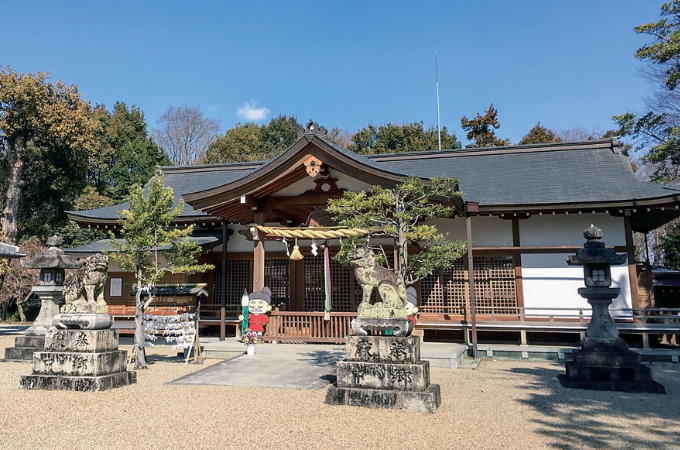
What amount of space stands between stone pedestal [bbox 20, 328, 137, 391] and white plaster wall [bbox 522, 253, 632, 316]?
10.2 m

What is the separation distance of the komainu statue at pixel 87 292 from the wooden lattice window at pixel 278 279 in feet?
21.3

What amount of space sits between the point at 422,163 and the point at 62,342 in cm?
1288

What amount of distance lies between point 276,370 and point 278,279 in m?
5.49

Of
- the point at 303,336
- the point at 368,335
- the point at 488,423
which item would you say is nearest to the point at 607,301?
the point at 488,423

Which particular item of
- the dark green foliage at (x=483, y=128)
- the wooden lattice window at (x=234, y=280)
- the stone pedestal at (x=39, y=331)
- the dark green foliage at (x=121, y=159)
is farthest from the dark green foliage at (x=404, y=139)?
the stone pedestal at (x=39, y=331)

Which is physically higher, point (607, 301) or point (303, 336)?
point (607, 301)

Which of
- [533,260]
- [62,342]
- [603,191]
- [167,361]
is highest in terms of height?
[603,191]

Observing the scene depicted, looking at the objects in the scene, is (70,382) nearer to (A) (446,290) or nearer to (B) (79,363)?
(B) (79,363)

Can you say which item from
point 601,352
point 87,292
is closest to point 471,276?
point 601,352

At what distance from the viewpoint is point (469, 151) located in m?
16.9

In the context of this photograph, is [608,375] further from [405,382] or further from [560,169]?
[560,169]

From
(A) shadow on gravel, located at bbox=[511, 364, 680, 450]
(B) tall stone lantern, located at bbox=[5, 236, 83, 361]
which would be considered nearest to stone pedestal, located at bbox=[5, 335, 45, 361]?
(B) tall stone lantern, located at bbox=[5, 236, 83, 361]

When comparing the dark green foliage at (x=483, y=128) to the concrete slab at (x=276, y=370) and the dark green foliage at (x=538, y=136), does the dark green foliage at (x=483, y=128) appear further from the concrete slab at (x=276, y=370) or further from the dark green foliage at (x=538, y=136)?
the concrete slab at (x=276, y=370)

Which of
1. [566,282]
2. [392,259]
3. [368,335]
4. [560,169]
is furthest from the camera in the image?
[560,169]
